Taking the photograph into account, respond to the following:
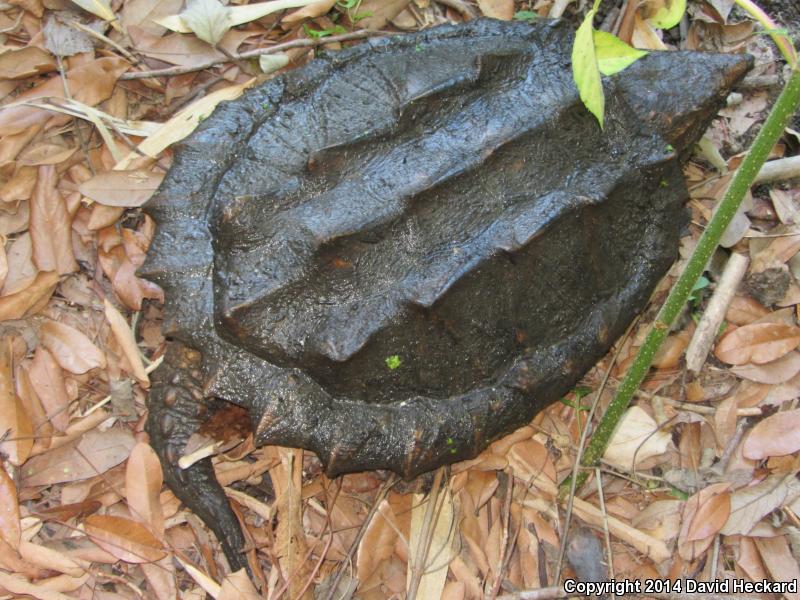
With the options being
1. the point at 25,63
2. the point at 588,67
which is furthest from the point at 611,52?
the point at 25,63

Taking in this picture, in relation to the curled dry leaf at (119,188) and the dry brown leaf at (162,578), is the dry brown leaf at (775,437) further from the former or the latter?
the curled dry leaf at (119,188)

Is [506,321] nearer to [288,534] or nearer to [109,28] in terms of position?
[288,534]

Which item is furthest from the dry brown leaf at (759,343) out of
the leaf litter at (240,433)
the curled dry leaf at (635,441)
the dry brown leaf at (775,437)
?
the curled dry leaf at (635,441)

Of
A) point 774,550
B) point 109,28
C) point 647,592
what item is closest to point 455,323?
point 647,592

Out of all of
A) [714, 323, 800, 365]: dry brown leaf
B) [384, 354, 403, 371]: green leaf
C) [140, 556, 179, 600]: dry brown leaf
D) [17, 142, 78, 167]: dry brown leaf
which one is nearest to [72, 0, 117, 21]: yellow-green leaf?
[17, 142, 78, 167]: dry brown leaf

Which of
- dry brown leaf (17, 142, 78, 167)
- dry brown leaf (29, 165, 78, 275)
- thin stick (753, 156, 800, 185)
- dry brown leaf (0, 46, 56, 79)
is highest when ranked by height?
dry brown leaf (0, 46, 56, 79)

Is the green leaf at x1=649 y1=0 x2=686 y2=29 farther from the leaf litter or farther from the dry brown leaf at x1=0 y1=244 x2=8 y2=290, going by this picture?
the dry brown leaf at x1=0 y1=244 x2=8 y2=290
